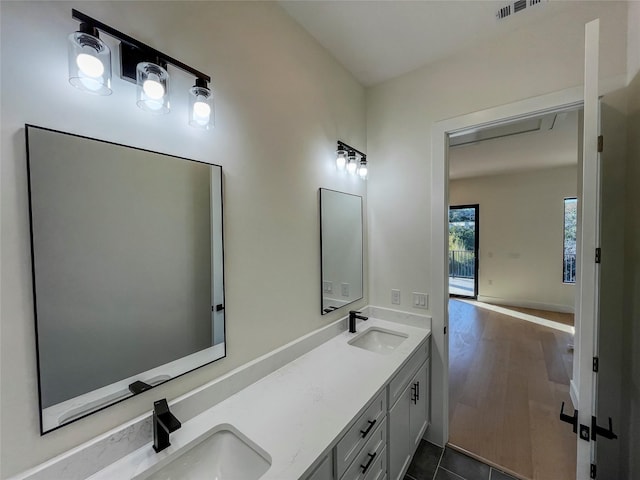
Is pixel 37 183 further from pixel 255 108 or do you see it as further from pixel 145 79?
pixel 255 108

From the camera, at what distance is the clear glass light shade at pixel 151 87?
89 cm

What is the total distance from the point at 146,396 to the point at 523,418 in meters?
2.87

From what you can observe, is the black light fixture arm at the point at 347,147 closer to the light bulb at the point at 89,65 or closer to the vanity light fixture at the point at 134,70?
the vanity light fixture at the point at 134,70

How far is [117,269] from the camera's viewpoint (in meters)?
0.90

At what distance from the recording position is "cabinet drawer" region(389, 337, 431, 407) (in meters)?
1.42

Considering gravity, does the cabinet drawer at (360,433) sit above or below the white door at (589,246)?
below

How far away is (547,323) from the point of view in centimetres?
441

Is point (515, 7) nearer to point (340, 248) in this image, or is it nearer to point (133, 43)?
point (340, 248)

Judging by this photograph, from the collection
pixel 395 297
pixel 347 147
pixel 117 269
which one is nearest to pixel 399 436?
pixel 395 297

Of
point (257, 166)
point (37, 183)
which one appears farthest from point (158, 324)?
point (257, 166)

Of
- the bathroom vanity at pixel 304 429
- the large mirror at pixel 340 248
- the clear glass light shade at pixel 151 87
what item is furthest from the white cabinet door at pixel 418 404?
the clear glass light shade at pixel 151 87

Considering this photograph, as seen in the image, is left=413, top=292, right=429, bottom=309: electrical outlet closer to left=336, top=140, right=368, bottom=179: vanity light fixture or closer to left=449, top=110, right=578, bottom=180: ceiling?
left=336, top=140, right=368, bottom=179: vanity light fixture

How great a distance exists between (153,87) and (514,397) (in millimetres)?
3599

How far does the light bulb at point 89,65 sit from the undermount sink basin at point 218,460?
125cm
